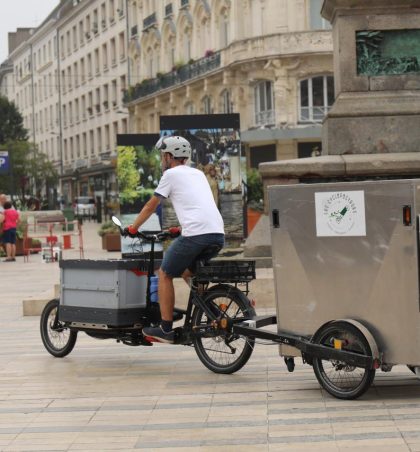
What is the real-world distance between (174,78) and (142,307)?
51.6 metres

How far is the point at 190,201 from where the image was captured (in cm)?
796

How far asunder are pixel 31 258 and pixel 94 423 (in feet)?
76.4

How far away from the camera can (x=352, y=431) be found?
5.88 m

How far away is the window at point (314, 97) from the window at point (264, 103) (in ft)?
4.88

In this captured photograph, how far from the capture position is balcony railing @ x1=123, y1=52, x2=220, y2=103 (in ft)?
174

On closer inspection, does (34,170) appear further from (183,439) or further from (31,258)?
(183,439)

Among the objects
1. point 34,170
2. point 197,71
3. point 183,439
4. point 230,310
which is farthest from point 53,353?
point 34,170

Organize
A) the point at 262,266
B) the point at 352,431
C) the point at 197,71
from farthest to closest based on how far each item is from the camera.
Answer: the point at 197,71, the point at 262,266, the point at 352,431

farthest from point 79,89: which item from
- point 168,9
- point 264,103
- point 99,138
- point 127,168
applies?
point 127,168

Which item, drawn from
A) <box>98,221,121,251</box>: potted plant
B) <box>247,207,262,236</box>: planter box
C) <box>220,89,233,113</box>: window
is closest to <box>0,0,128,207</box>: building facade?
<box>220,89,233,113</box>: window

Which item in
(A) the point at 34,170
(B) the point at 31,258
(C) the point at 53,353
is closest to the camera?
(C) the point at 53,353

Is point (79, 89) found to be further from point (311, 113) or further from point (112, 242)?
point (112, 242)

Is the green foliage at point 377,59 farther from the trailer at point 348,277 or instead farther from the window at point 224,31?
the window at point 224,31

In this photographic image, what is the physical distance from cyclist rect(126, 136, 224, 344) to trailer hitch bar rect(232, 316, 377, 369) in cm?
68
